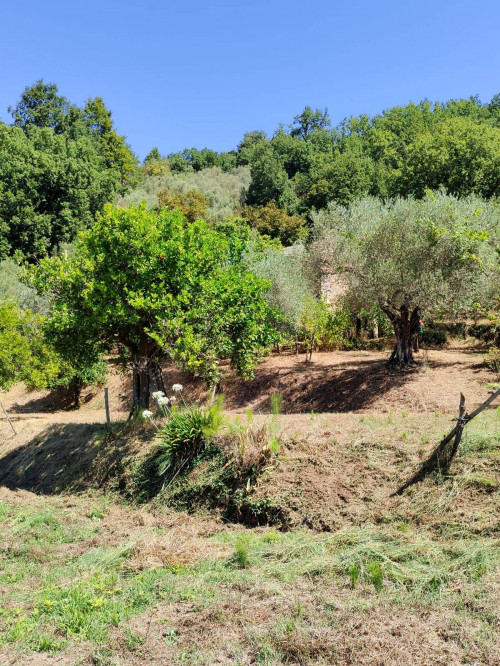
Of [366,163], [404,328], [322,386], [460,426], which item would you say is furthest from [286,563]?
[366,163]

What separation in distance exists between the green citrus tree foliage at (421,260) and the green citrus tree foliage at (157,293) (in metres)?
5.25

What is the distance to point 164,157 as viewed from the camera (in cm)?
9488

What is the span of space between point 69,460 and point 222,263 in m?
6.77

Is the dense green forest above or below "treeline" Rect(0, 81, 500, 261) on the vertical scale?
below

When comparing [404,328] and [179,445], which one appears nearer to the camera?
[179,445]

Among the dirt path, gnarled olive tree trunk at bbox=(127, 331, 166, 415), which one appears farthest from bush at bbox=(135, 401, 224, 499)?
the dirt path

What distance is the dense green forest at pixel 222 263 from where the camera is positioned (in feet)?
38.2

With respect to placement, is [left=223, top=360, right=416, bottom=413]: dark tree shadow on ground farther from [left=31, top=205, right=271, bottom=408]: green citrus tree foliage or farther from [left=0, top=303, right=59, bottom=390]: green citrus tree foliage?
[left=0, top=303, right=59, bottom=390]: green citrus tree foliage

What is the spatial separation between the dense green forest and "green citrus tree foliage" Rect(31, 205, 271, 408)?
0.04 m

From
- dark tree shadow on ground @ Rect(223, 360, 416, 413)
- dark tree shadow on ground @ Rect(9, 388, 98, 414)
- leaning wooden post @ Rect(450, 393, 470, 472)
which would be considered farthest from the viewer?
dark tree shadow on ground @ Rect(9, 388, 98, 414)

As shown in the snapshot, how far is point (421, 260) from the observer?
51.2 feet

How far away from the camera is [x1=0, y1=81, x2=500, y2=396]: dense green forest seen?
11.6 metres

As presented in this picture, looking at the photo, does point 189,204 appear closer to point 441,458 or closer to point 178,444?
point 178,444

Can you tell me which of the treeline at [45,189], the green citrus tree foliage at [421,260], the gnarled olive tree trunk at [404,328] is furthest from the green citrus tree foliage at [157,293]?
the treeline at [45,189]
